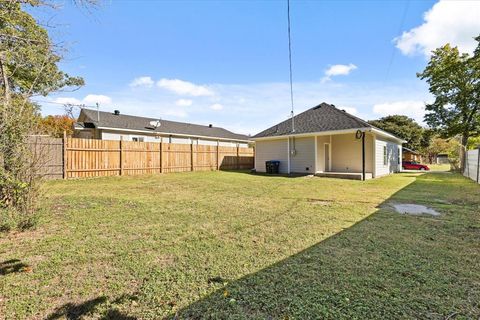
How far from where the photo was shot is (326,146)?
15766 millimetres

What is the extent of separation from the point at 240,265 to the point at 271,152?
14.3 m

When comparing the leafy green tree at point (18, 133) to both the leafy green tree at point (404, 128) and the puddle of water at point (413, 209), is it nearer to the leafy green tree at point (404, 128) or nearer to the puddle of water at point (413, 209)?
the puddle of water at point (413, 209)

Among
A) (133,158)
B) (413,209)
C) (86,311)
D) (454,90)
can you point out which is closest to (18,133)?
(86,311)

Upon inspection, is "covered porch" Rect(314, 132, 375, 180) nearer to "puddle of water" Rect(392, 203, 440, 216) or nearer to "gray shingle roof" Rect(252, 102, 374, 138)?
"gray shingle roof" Rect(252, 102, 374, 138)

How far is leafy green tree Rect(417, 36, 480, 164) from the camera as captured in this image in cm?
1708

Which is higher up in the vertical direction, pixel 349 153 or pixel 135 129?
pixel 135 129

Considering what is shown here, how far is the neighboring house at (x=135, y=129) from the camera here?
724 inches

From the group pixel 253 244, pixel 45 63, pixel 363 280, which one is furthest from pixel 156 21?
pixel 363 280

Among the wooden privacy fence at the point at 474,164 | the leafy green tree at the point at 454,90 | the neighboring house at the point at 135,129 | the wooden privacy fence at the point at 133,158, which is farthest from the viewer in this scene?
the neighboring house at the point at 135,129

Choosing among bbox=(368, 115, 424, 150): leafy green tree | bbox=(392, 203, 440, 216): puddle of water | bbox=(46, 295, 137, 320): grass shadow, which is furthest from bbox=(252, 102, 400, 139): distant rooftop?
bbox=(368, 115, 424, 150): leafy green tree

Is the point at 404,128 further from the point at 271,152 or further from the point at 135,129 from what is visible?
the point at 135,129

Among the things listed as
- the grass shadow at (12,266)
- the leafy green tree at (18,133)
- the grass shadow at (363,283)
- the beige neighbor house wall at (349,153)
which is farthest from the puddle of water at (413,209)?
the beige neighbor house wall at (349,153)

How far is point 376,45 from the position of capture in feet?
41.3

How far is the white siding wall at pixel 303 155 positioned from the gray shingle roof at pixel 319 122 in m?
0.66
